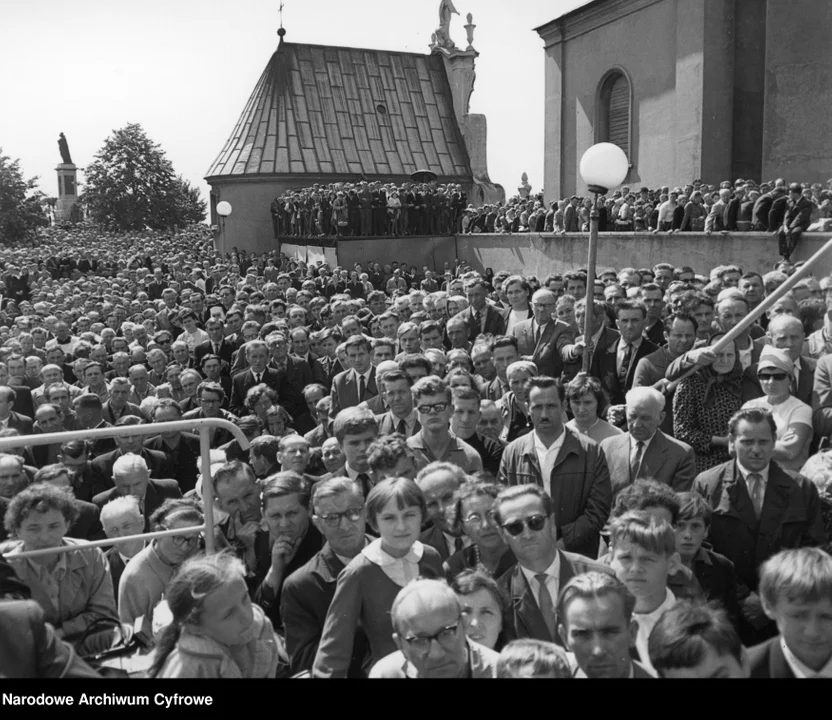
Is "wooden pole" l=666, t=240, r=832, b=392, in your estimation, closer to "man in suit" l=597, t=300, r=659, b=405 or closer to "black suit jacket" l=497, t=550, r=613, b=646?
"man in suit" l=597, t=300, r=659, b=405

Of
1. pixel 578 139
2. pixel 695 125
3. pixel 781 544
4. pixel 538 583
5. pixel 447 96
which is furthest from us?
pixel 447 96

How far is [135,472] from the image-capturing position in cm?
580

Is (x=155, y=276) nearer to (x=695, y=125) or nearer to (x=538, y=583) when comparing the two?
(x=695, y=125)

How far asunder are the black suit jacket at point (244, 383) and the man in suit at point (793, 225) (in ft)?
29.4

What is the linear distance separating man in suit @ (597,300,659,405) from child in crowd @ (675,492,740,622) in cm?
289

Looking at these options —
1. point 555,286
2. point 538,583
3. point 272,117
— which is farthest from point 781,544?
point 272,117

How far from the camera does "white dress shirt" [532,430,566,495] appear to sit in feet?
16.6

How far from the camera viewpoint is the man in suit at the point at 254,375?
9.16 m

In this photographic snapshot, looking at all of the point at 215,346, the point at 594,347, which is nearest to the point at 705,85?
the point at 215,346

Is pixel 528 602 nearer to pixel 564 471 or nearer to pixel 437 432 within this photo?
pixel 564 471

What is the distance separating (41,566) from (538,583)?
Result: 2.24 meters

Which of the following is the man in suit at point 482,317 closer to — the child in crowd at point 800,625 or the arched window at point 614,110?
the child in crowd at point 800,625

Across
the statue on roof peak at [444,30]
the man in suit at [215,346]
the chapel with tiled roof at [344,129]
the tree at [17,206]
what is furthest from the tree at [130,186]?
the man in suit at [215,346]

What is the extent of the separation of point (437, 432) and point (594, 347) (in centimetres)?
239
